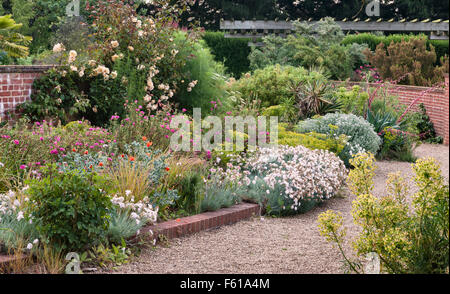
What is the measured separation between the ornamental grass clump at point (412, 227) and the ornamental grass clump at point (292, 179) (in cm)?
193

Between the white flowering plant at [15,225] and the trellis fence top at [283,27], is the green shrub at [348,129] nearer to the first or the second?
the white flowering plant at [15,225]

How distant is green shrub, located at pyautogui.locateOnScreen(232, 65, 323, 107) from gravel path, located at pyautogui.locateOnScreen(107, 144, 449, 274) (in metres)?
5.78

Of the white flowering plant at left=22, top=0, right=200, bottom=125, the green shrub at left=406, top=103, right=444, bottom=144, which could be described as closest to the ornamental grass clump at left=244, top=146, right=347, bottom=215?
the white flowering plant at left=22, top=0, right=200, bottom=125

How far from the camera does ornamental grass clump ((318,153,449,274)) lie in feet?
A: 9.81

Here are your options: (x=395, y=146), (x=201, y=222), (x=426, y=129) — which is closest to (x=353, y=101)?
(x=395, y=146)

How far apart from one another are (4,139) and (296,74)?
7.73 meters

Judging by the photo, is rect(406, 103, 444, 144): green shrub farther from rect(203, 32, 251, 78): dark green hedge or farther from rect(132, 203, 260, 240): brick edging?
rect(203, 32, 251, 78): dark green hedge

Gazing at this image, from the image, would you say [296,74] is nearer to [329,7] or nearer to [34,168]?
[34,168]

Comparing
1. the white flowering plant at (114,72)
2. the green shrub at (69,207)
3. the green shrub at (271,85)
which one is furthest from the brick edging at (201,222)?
the green shrub at (271,85)

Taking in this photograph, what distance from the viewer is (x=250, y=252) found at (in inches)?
167

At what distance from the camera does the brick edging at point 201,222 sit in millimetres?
4391

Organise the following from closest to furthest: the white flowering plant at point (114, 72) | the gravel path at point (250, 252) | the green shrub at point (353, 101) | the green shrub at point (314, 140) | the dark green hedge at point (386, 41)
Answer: the gravel path at point (250, 252)
the green shrub at point (314, 140)
the white flowering plant at point (114, 72)
the green shrub at point (353, 101)
the dark green hedge at point (386, 41)

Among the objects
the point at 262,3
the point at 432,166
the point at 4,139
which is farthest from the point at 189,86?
the point at 262,3

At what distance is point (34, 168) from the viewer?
5.21 meters
